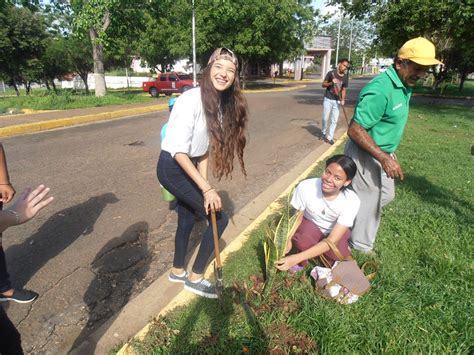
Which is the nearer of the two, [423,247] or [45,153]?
[423,247]

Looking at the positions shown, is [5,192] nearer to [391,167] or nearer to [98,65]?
[391,167]

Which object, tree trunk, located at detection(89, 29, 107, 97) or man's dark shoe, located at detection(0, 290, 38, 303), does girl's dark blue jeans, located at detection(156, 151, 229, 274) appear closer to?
man's dark shoe, located at detection(0, 290, 38, 303)

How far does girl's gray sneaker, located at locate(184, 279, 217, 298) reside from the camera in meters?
2.54

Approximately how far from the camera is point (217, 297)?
250 cm

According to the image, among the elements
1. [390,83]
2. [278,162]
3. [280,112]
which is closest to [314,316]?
[390,83]

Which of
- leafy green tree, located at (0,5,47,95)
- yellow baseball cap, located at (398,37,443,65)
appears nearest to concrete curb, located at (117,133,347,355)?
yellow baseball cap, located at (398,37,443,65)

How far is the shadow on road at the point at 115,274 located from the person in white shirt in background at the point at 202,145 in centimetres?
38

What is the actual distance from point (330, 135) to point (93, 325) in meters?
6.57

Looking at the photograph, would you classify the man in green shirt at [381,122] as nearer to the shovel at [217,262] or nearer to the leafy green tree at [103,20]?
the shovel at [217,262]

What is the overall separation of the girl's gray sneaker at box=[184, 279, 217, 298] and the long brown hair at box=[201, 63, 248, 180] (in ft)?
2.72

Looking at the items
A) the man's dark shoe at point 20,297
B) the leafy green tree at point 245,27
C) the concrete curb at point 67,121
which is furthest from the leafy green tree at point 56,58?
the man's dark shoe at point 20,297

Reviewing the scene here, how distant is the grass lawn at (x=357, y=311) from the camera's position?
2.08 metres

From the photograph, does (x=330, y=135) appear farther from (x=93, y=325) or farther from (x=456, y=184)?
(x=93, y=325)

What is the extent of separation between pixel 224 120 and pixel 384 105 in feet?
3.96
